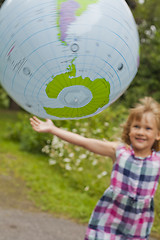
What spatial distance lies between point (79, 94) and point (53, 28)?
1.21 ft

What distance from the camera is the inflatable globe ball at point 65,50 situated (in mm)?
1481

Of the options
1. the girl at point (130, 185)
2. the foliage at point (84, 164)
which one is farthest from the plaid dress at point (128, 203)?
the foliage at point (84, 164)

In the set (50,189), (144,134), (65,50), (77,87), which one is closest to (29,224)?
(50,189)

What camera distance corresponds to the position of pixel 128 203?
2.38 meters

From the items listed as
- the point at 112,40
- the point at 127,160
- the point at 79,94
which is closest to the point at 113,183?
the point at 127,160

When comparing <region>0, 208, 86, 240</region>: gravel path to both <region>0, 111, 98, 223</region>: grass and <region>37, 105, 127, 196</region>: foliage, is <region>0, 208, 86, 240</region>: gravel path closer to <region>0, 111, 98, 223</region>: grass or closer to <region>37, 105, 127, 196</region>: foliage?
<region>0, 111, 98, 223</region>: grass

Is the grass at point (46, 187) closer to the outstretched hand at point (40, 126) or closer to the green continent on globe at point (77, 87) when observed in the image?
the outstretched hand at point (40, 126)

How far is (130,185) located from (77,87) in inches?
42.6

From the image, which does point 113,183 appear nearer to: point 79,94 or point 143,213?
point 143,213

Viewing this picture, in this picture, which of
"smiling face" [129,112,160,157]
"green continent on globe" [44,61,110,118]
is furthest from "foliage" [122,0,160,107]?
"green continent on globe" [44,61,110,118]

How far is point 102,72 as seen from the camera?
63.5 inches

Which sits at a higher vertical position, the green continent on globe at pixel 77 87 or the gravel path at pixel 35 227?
the green continent on globe at pixel 77 87

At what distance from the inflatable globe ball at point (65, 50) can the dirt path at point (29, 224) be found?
270 centimetres

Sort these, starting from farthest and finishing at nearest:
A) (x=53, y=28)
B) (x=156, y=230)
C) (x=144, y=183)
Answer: (x=156, y=230) → (x=144, y=183) → (x=53, y=28)
